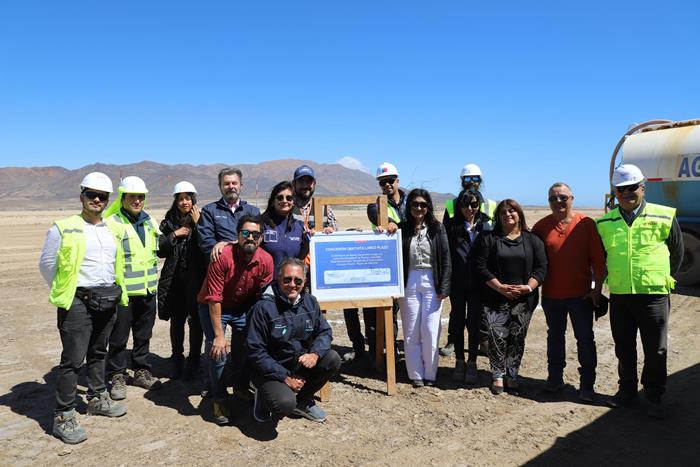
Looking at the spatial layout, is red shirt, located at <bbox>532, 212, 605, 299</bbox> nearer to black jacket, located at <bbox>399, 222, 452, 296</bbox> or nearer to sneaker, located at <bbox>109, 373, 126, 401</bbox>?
black jacket, located at <bbox>399, 222, 452, 296</bbox>

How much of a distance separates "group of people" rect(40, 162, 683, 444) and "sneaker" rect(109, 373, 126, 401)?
13mm

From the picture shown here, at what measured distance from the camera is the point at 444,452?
4137mm

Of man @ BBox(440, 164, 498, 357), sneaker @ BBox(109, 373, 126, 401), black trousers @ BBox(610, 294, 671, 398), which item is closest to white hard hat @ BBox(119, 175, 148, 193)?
sneaker @ BBox(109, 373, 126, 401)

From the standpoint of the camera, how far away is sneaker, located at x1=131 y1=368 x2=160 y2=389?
17.9 ft

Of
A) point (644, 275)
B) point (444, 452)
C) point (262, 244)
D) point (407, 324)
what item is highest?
point (262, 244)

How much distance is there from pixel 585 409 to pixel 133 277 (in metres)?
4.67

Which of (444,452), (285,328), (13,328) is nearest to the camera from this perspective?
(444,452)

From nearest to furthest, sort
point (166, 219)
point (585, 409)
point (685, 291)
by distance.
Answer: point (585, 409) → point (166, 219) → point (685, 291)

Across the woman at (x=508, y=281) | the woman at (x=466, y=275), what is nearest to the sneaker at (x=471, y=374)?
the woman at (x=466, y=275)

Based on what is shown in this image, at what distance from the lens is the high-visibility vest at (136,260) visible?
5.06 metres

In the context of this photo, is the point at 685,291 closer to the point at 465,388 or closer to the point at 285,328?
the point at 465,388

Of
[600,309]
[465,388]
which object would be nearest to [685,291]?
[600,309]

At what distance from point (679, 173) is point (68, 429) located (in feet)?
37.2

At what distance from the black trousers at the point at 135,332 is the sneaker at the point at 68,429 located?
84cm
